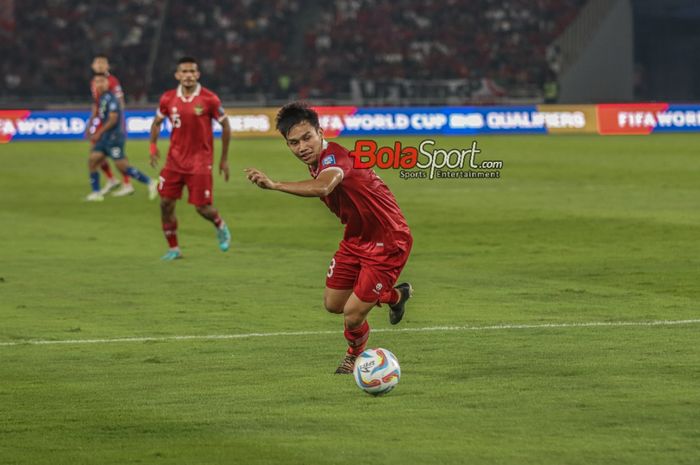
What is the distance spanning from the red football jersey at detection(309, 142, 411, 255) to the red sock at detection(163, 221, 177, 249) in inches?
288

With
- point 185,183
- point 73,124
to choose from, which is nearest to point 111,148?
point 185,183

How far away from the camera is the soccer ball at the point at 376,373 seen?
8.10 m

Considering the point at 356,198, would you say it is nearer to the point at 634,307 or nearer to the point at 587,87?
the point at 634,307

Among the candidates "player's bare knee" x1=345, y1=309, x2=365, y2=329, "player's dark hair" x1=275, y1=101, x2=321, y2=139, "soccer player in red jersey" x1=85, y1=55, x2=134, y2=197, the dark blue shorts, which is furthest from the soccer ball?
the dark blue shorts

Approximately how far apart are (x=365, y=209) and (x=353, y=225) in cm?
18

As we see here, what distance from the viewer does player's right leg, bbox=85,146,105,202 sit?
2375 cm

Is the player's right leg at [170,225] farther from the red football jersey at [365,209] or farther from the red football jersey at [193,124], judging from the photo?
the red football jersey at [365,209]

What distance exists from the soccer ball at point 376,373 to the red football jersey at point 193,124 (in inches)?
309

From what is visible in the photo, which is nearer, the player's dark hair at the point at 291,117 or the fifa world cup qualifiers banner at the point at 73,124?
the player's dark hair at the point at 291,117

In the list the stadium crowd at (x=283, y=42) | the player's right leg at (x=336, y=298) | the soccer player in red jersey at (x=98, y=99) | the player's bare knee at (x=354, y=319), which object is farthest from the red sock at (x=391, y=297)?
the stadium crowd at (x=283, y=42)

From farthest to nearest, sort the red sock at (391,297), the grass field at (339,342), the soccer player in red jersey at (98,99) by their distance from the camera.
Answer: the soccer player in red jersey at (98,99)
the red sock at (391,297)
the grass field at (339,342)

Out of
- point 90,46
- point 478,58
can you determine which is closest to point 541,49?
point 478,58

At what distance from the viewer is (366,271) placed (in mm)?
8758

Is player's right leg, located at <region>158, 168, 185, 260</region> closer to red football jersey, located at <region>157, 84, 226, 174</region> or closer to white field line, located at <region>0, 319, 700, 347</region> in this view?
red football jersey, located at <region>157, 84, 226, 174</region>
